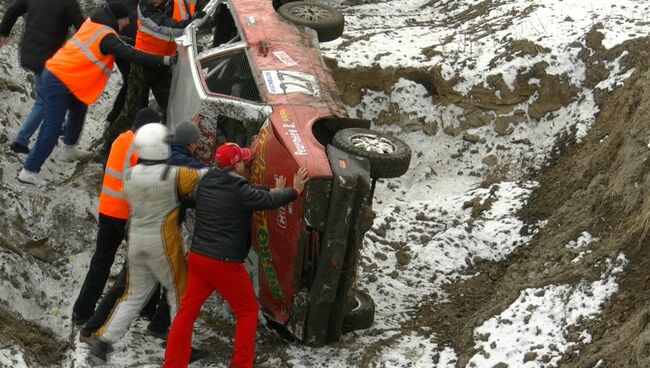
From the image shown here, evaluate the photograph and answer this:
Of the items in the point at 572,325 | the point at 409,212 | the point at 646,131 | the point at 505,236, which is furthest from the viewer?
the point at 409,212

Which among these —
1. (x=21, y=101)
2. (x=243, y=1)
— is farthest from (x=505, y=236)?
(x=21, y=101)

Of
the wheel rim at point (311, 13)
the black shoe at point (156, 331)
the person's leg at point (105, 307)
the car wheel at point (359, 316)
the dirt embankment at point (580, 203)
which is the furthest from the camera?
the wheel rim at point (311, 13)

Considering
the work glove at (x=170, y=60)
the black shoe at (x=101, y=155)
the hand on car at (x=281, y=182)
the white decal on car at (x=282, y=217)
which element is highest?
the hand on car at (x=281, y=182)

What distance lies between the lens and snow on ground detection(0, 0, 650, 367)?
639 centimetres

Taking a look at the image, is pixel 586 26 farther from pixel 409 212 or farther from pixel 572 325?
pixel 572 325

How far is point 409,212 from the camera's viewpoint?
886 cm

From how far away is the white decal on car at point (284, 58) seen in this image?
7.72 metres

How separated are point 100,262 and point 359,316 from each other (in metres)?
2.00

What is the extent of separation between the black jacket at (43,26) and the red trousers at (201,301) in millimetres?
3439

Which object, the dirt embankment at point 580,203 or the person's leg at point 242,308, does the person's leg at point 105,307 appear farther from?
the dirt embankment at point 580,203

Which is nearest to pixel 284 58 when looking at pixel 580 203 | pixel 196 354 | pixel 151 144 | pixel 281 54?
pixel 281 54

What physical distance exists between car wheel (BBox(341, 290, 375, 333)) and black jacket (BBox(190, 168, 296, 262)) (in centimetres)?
115

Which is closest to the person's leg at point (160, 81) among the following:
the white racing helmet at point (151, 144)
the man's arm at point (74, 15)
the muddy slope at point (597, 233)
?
the man's arm at point (74, 15)

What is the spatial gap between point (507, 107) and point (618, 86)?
1172mm
